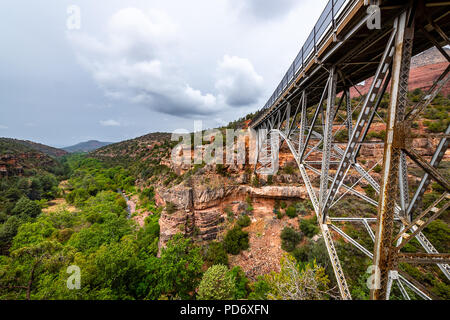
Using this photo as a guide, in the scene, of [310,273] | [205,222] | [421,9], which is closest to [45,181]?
[205,222]

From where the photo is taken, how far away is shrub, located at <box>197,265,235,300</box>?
7.12 m

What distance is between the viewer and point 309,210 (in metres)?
13.6

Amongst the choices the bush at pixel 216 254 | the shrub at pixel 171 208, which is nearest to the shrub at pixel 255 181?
the bush at pixel 216 254

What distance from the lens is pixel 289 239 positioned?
11.7 meters

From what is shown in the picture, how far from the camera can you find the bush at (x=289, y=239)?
1123cm

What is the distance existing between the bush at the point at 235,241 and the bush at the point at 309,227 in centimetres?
459

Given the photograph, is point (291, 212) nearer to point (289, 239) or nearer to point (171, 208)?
point (289, 239)

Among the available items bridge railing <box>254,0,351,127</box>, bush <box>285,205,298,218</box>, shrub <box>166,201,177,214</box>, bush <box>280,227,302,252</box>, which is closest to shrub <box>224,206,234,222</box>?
bush <box>280,227,302,252</box>

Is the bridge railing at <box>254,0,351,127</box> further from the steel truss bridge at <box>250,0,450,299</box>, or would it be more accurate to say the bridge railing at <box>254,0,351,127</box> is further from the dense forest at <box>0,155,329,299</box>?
the dense forest at <box>0,155,329,299</box>

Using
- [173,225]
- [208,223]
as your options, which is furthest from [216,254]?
[173,225]

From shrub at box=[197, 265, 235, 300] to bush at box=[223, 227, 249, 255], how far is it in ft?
11.7

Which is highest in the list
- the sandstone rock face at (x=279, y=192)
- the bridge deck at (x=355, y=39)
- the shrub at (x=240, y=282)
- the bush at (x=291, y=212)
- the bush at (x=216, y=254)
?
the bridge deck at (x=355, y=39)

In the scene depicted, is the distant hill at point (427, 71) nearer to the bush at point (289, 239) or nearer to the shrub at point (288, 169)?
the shrub at point (288, 169)

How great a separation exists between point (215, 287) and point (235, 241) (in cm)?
455
